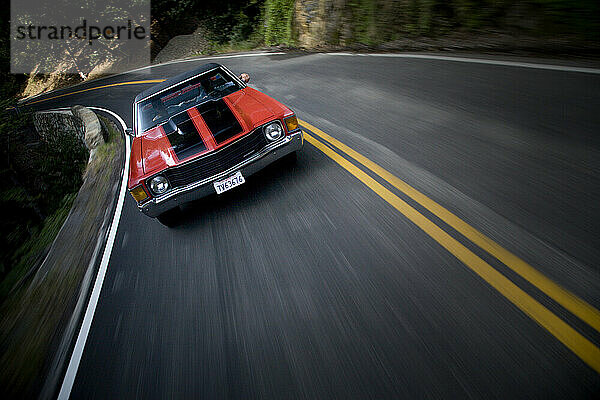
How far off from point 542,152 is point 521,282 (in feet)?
6.46

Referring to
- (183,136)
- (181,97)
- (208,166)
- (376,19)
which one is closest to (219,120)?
(183,136)

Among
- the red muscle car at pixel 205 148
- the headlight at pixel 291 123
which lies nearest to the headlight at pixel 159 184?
the red muscle car at pixel 205 148

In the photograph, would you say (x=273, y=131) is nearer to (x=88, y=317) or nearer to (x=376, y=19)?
(x=88, y=317)

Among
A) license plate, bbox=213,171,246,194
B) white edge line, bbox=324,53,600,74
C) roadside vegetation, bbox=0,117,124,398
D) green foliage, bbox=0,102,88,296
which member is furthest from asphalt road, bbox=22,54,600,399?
green foliage, bbox=0,102,88,296

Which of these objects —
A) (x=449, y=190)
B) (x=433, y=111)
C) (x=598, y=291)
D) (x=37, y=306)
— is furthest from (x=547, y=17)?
(x=37, y=306)

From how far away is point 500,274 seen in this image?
252 cm

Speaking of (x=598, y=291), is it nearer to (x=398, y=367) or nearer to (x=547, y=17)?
(x=398, y=367)

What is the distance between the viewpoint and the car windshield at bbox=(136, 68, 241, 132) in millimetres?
5004

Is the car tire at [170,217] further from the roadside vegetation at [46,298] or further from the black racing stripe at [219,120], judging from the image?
the roadside vegetation at [46,298]

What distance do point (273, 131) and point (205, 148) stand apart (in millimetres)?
884

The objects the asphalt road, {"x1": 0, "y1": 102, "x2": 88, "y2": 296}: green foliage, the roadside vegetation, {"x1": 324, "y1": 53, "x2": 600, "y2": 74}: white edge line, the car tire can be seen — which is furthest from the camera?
{"x1": 0, "y1": 102, "x2": 88, "y2": 296}: green foliage

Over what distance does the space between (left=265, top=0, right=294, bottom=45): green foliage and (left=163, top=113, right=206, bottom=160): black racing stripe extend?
1146 centimetres

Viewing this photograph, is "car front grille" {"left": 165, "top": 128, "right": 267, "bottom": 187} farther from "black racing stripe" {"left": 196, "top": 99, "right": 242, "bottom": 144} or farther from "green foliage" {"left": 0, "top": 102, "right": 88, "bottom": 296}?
"green foliage" {"left": 0, "top": 102, "right": 88, "bottom": 296}

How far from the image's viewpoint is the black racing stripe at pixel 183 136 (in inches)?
163
